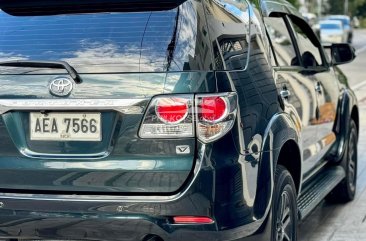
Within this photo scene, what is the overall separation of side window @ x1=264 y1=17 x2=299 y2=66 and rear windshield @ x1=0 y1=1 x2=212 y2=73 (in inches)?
54.6

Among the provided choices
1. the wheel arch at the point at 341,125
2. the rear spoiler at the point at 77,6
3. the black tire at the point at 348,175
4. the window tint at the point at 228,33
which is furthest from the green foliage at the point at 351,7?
the rear spoiler at the point at 77,6

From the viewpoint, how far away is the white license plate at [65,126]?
315cm

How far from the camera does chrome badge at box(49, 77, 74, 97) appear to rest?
3172mm

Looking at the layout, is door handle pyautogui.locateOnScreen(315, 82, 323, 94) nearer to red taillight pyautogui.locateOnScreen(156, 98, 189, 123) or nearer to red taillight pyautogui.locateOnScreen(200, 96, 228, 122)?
red taillight pyautogui.locateOnScreen(200, 96, 228, 122)

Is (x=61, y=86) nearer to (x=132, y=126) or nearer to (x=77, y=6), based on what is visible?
(x=132, y=126)

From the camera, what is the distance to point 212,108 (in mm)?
3105

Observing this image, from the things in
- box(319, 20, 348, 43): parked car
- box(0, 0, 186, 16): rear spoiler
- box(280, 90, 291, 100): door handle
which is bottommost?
box(319, 20, 348, 43): parked car

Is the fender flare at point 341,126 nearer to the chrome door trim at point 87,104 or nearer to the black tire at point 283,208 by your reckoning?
the black tire at point 283,208

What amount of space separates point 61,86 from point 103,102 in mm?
233

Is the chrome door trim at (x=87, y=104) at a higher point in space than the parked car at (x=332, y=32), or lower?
higher

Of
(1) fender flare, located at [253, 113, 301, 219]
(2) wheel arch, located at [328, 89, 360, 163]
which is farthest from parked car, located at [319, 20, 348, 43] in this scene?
(1) fender flare, located at [253, 113, 301, 219]

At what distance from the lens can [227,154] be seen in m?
3.13

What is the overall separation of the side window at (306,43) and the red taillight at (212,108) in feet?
7.35

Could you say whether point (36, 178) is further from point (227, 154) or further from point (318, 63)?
point (318, 63)
